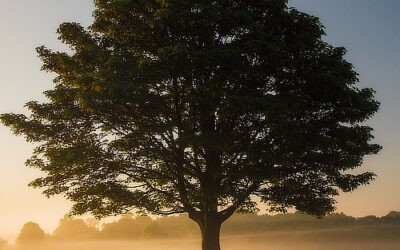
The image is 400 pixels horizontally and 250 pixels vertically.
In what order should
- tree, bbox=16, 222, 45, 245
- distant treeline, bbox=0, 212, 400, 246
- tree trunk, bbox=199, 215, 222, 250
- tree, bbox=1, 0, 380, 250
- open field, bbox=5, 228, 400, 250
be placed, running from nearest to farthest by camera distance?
tree, bbox=1, 0, 380, 250 < tree trunk, bbox=199, 215, 222, 250 < open field, bbox=5, 228, 400, 250 < distant treeline, bbox=0, 212, 400, 246 < tree, bbox=16, 222, 45, 245

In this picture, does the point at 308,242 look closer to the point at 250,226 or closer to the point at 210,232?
the point at 250,226

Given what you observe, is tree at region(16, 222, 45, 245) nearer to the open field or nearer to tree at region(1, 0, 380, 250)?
the open field

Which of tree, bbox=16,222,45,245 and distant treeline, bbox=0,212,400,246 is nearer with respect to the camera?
distant treeline, bbox=0,212,400,246

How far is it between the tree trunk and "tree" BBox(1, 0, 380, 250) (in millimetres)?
53

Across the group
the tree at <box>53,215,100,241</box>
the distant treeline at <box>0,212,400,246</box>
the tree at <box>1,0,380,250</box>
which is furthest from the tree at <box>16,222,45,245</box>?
the tree at <box>1,0,380,250</box>

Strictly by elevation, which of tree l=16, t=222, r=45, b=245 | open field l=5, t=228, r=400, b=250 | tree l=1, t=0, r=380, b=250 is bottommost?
open field l=5, t=228, r=400, b=250

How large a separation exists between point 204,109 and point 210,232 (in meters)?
6.55

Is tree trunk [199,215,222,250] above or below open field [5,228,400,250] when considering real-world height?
above

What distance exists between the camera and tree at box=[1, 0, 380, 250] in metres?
14.4

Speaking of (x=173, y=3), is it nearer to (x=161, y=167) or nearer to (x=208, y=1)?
(x=208, y=1)

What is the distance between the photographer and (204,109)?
16469 millimetres

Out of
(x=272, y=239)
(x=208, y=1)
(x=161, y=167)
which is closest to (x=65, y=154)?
(x=161, y=167)

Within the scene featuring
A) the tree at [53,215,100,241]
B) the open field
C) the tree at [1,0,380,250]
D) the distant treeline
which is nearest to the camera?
the tree at [1,0,380,250]

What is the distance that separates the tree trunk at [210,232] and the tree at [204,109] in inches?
2.1
